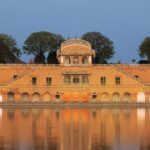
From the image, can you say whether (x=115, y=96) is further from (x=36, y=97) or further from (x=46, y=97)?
(x=36, y=97)

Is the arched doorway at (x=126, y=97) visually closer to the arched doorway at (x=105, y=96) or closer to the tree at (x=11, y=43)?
the arched doorway at (x=105, y=96)

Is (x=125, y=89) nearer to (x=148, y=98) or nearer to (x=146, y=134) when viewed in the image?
(x=148, y=98)

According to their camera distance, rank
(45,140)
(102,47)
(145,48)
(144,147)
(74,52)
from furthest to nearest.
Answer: (102,47) < (145,48) < (74,52) < (45,140) < (144,147)

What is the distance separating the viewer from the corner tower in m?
74.9

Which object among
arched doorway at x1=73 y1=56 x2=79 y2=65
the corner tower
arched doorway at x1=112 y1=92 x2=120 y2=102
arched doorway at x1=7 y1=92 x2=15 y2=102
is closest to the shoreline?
arched doorway at x1=7 y1=92 x2=15 y2=102

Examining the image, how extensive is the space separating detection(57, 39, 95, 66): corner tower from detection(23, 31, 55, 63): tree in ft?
42.7

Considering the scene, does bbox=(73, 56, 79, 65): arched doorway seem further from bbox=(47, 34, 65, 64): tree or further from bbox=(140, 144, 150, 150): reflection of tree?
bbox=(140, 144, 150, 150): reflection of tree

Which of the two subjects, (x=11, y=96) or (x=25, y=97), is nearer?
(x=11, y=96)

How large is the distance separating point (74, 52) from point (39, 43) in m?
14.4

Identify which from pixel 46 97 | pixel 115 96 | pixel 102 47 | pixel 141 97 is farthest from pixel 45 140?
pixel 102 47

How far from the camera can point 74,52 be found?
75062mm

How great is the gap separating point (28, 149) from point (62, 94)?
166 ft

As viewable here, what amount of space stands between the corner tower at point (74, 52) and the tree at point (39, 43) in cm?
1301

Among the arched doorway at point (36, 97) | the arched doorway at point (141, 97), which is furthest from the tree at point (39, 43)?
the arched doorway at point (141, 97)
